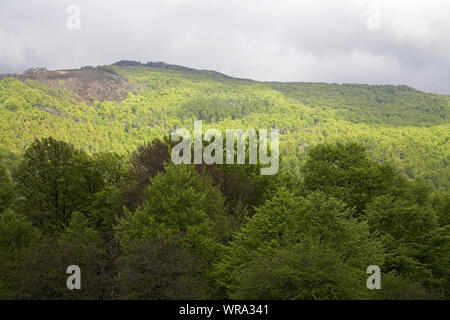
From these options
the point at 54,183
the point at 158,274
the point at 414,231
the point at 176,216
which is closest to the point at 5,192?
the point at 54,183

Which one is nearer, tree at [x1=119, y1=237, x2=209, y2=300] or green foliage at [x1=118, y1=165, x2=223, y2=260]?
tree at [x1=119, y1=237, x2=209, y2=300]

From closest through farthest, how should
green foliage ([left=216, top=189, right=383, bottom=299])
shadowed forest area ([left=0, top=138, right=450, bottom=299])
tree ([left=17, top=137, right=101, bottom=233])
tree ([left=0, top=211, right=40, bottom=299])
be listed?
green foliage ([left=216, top=189, right=383, bottom=299]) < shadowed forest area ([left=0, top=138, right=450, bottom=299]) < tree ([left=0, top=211, right=40, bottom=299]) < tree ([left=17, top=137, right=101, bottom=233])

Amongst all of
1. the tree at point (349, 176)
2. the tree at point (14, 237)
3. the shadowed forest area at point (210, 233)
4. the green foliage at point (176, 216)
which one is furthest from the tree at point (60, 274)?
the tree at point (349, 176)

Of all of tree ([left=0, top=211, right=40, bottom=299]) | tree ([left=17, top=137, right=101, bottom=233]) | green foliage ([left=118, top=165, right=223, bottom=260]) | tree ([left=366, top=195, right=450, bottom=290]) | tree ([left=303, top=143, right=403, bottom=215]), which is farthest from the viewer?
tree ([left=303, top=143, right=403, bottom=215])

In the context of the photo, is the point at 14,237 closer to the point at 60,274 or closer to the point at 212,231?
the point at 60,274

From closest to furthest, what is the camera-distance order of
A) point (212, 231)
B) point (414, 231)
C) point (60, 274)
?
1. point (60, 274)
2. point (212, 231)
3. point (414, 231)

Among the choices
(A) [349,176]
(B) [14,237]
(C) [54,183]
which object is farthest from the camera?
(C) [54,183]

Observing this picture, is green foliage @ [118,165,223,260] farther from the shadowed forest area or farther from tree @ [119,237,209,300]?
tree @ [119,237,209,300]

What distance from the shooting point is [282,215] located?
1091 inches

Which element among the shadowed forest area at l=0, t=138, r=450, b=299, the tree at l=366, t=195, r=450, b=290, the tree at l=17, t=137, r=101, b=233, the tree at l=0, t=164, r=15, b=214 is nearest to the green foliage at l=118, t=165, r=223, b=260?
the shadowed forest area at l=0, t=138, r=450, b=299
